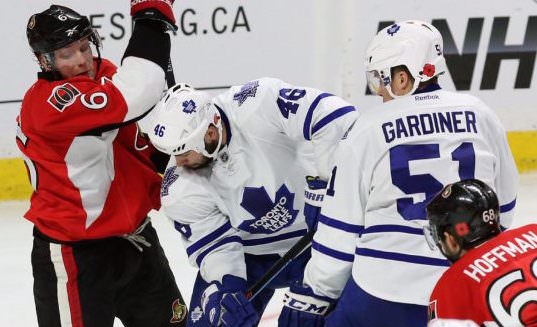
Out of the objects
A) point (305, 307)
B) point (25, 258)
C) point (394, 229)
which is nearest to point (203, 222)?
point (305, 307)

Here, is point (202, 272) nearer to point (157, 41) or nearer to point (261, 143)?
point (261, 143)

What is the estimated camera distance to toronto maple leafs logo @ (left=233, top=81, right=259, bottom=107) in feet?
9.04

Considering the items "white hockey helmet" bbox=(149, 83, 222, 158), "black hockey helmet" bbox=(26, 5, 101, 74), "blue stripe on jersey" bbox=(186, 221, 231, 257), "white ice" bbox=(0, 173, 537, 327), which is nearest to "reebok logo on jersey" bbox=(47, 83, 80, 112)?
"black hockey helmet" bbox=(26, 5, 101, 74)

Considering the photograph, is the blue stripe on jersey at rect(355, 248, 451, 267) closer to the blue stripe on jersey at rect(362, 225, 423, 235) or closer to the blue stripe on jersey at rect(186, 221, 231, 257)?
the blue stripe on jersey at rect(362, 225, 423, 235)

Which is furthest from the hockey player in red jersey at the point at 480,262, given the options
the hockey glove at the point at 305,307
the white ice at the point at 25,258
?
the white ice at the point at 25,258

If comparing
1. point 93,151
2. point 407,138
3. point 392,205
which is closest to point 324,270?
point 392,205

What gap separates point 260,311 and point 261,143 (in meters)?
0.59

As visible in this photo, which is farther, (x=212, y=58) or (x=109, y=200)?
(x=212, y=58)

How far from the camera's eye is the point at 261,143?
109 inches

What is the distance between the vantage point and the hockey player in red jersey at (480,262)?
171 cm

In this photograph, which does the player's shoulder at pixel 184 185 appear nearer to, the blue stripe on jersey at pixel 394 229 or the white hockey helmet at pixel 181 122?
the white hockey helmet at pixel 181 122

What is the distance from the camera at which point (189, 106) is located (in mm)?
2576

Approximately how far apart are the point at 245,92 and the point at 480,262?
1156 mm

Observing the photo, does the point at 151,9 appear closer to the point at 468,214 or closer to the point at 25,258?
the point at 468,214
